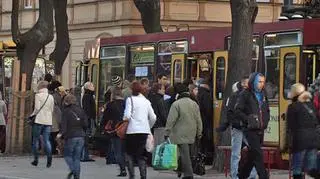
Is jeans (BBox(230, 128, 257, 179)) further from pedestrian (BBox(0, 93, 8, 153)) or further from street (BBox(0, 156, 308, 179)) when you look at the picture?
pedestrian (BBox(0, 93, 8, 153))

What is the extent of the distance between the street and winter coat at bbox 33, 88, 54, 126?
42.1 inches

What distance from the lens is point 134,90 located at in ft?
49.8

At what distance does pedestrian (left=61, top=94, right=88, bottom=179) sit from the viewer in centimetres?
1580

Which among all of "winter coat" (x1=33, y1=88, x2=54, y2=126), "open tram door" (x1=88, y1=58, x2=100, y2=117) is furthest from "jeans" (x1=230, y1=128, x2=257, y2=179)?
"open tram door" (x1=88, y1=58, x2=100, y2=117)

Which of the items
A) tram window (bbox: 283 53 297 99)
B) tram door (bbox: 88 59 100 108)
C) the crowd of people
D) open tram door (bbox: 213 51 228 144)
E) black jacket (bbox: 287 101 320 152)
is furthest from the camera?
tram door (bbox: 88 59 100 108)

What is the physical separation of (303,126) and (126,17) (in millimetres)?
24958

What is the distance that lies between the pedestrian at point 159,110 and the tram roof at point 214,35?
219cm


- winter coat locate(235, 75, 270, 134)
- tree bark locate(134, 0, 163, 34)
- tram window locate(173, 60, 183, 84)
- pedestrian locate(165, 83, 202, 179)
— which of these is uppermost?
tree bark locate(134, 0, 163, 34)

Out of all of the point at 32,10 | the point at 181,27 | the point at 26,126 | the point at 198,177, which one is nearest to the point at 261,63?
the point at 198,177

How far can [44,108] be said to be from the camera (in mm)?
19875

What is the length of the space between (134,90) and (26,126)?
8.66 m

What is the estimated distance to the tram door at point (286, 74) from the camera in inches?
695

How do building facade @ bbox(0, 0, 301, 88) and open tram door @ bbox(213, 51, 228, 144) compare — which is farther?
building facade @ bbox(0, 0, 301, 88)

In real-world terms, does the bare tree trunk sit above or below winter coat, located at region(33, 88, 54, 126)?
above
